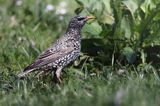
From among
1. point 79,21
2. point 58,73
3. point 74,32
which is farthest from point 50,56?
point 79,21

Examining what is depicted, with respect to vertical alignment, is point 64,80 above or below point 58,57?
below

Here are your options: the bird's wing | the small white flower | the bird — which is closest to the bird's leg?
the bird

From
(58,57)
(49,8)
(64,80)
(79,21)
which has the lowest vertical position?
(64,80)

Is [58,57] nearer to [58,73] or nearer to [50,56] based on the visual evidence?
[50,56]

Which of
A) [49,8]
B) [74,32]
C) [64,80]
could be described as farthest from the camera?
[49,8]

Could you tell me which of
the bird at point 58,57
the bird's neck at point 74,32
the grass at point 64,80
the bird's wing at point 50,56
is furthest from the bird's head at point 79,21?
the grass at point 64,80

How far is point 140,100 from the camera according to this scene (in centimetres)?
530

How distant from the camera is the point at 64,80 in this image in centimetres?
790

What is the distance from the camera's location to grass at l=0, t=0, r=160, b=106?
5.59 metres

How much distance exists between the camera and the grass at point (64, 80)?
5586 millimetres

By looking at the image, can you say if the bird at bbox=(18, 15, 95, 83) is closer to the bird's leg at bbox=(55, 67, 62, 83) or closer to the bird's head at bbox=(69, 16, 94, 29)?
the bird's leg at bbox=(55, 67, 62, 83)

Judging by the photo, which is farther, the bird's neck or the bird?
the bird's neck

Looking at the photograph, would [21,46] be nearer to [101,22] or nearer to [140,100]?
[101,22]

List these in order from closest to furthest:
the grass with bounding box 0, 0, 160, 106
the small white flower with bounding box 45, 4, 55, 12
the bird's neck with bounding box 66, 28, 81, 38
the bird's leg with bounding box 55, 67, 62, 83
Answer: the grass with bounding box 0, 0, 160, 106 → the bird's leg with bounding box 55, 67, 62, 83 → the bird's neck with bounding box 66, 28, 81, 38 → the small white flower with bounding box 45, 4, 55, 12
